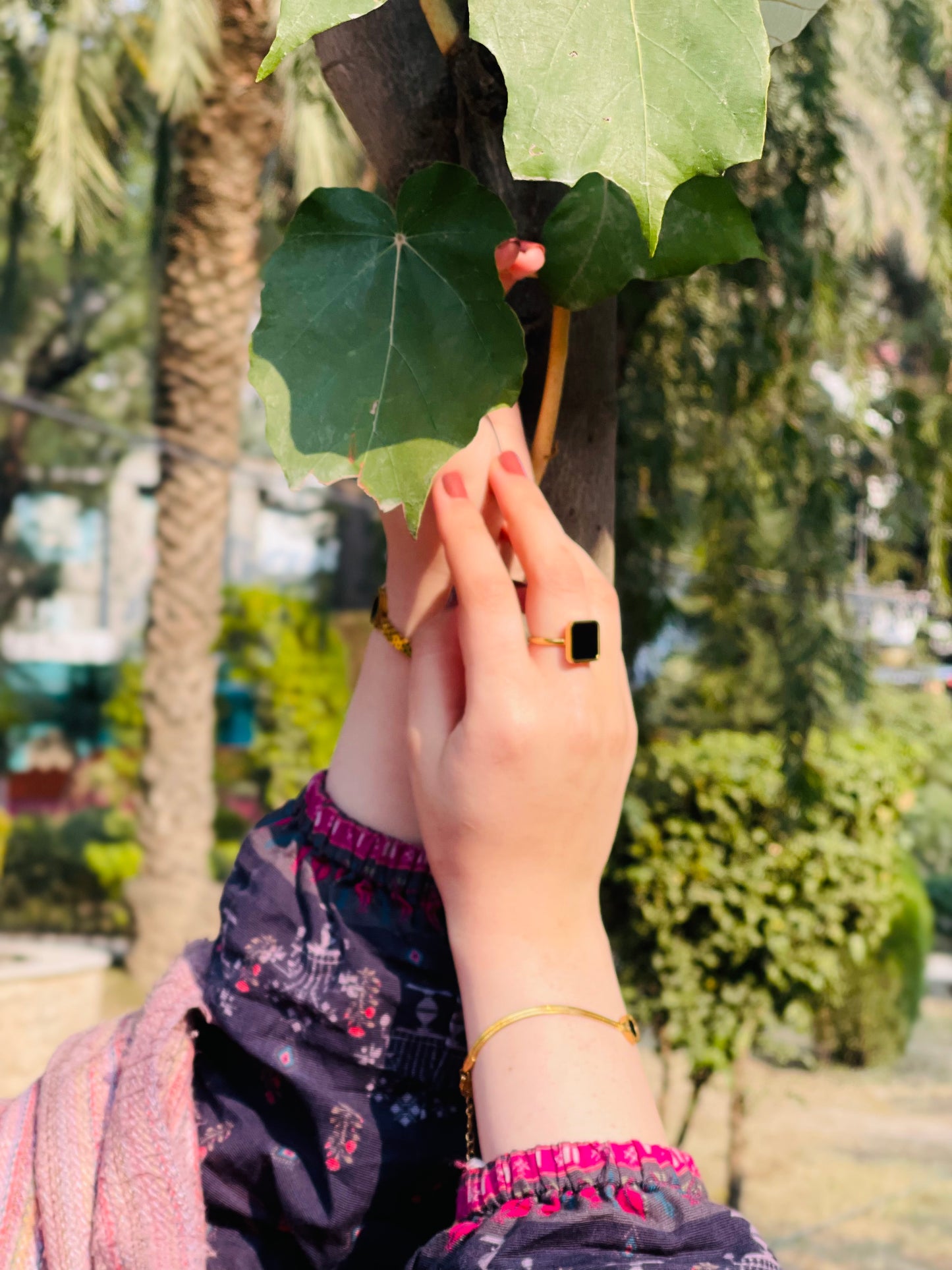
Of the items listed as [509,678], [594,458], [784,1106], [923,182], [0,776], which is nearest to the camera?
[509,678]

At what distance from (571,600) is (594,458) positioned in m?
0.21

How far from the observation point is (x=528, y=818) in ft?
2.30

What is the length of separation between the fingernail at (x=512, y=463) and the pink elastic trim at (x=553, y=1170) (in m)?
0.42

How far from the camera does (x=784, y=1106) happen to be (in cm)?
487

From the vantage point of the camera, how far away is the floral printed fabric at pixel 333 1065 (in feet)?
2.55

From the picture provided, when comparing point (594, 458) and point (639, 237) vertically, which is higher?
point (639, 237)

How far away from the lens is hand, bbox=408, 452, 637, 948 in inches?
27.5

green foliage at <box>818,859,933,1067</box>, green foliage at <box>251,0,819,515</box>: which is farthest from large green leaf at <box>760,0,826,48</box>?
green foliage at <box>818,859,933,1067</box>

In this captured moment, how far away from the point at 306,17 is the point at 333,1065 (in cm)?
Result: 64

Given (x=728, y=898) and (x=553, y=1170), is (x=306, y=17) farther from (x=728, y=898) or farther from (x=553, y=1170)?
(x=728, y=898)

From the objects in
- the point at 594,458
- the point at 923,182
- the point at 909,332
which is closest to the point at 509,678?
the point at 594,458

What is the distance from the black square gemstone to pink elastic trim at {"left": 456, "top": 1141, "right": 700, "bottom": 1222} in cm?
28

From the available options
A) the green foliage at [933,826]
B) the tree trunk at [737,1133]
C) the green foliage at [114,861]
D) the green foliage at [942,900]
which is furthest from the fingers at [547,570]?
the green foliage at [942,900]

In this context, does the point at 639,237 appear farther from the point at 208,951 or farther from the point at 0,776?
the point at 0,776
